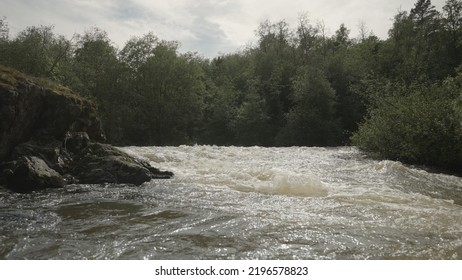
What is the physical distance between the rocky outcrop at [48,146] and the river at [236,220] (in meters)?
0.66

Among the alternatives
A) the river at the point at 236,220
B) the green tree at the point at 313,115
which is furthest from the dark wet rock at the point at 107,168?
the green tree at the point at 313,115

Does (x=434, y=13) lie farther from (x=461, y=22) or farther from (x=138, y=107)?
(x=138, y=107)

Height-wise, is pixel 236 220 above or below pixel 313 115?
below

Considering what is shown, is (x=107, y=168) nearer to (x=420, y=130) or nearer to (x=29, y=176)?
(x=29, y=176)

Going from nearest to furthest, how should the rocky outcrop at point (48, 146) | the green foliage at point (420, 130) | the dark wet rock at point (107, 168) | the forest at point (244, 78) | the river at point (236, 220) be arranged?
the river at point (236, 220) < the rocky outcrop at point (48, 146) < the dark wet rock at point (107, 168) < the green foliage at point (420, 130) < the forest at point (244, 78)

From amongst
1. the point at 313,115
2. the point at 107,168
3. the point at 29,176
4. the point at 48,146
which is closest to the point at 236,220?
the point at 107,168

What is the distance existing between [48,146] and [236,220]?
8034mm

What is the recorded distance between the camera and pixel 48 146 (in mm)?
11844

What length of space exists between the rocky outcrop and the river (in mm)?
662

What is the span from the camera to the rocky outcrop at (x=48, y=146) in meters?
10.4

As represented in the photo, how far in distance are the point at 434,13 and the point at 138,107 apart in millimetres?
43812

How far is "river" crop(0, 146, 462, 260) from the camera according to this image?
5.64 metres

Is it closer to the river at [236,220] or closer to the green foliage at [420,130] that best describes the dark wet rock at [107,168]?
the river at [236,220]

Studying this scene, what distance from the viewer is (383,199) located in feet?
31.0
